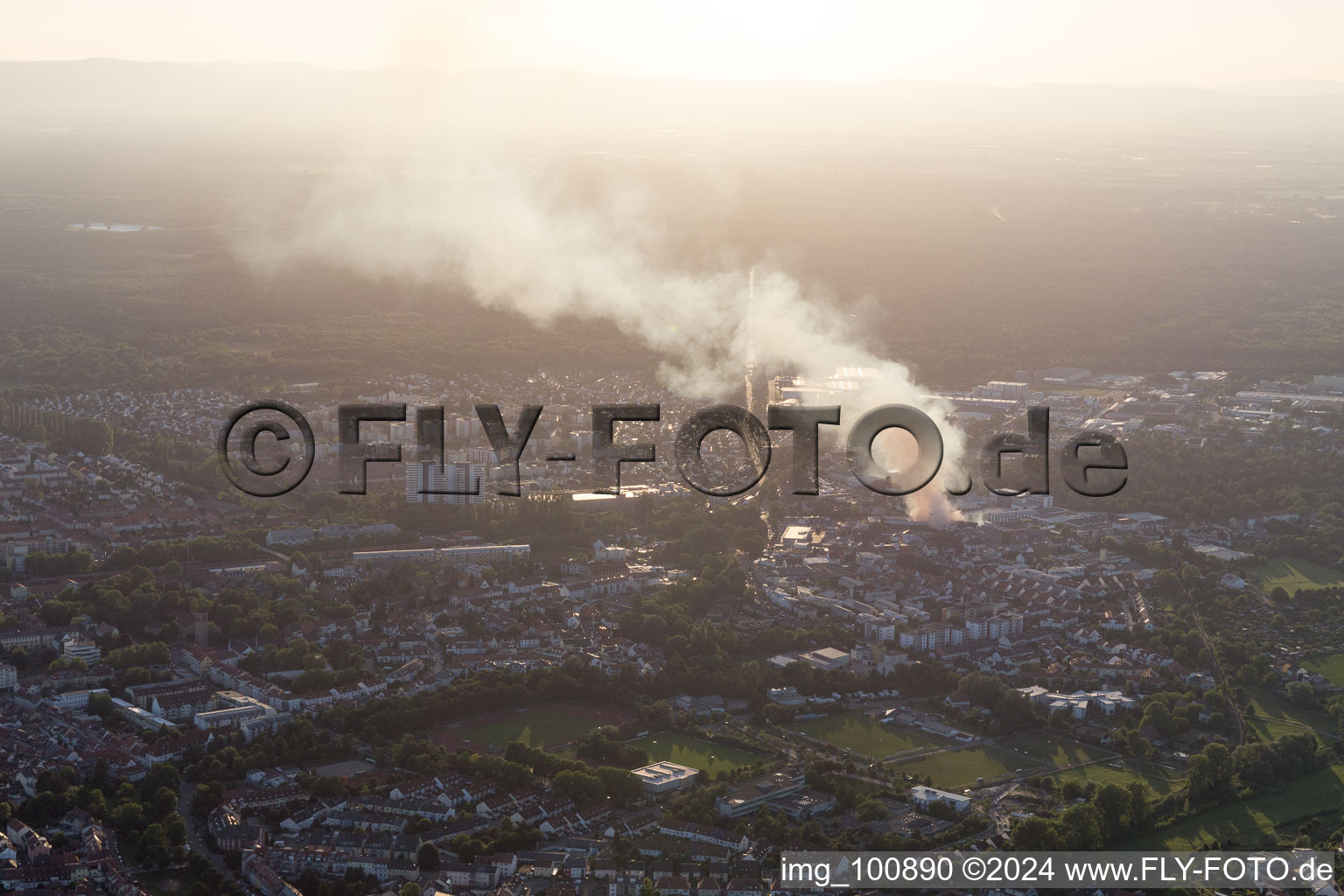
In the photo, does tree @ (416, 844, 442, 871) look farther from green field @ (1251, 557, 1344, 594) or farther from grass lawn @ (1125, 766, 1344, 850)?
green field @ (1251, 557, 1344, 594)

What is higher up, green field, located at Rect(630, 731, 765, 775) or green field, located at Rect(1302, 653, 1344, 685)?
green field, located at Rect(1302, 653, 1344, 685)

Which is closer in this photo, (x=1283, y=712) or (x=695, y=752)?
(x=695, y=752)

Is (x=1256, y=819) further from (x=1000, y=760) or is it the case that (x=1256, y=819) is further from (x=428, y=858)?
(x=428, y=858)

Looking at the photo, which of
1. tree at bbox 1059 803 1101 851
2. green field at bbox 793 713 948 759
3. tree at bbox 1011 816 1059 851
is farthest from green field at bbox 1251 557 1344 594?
tree at bbox 1011 816 1059 851

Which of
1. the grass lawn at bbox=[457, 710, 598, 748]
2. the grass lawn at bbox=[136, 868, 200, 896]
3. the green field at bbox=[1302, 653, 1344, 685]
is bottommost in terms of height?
the grass lawn at bbox=[136, 868, 200, 896]

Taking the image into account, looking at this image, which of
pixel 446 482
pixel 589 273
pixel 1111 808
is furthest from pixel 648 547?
pixel 589 273

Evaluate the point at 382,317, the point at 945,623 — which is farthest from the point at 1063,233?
the point at 945,623

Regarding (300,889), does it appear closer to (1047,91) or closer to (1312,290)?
(1312,290)
